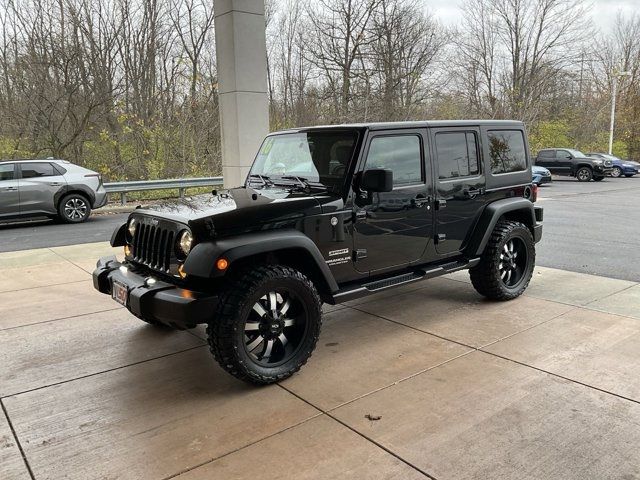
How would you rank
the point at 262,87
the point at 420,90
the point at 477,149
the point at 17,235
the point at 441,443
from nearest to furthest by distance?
the point at 441,443 → the point at 477,149 → the point at 262,87 → the point at 17,235 → the point at 420,90

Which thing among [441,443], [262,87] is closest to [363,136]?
[441,443]

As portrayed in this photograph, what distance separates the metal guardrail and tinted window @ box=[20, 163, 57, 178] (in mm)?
2394

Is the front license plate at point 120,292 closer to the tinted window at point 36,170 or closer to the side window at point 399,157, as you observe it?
the side window at point 399,157

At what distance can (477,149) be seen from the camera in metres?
5.16

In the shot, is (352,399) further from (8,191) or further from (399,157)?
(8,191)

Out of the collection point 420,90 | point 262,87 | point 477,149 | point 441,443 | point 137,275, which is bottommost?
point 441,443

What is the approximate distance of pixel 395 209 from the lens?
4367 millimetres

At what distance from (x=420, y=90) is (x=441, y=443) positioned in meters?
25.6

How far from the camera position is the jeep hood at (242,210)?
3.43 m

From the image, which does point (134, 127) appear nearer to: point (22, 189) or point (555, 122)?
point (22, 189)

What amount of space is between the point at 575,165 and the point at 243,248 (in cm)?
2622

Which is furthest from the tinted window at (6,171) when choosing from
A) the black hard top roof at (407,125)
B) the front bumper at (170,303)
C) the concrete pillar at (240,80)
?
the front bumper at (170,303)

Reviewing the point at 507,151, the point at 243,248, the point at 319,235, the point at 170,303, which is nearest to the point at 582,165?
the point at 507,151

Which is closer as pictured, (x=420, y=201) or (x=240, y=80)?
(x=420, y=201)
